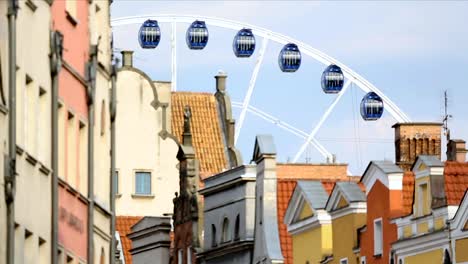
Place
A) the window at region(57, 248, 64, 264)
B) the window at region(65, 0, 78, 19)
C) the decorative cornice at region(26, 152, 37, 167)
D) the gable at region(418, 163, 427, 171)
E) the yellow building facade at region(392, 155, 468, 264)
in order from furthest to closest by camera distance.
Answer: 1. the gable at region(418, 163, 427, 171)
2. the yellow building facade at region(392, 155, 468, 264)
3. the window at region(65, 0, 78, 19)
4. the window at region(57, 248, 64, 264)
5. the decorative cornice at region(26, 152, 37, 167)

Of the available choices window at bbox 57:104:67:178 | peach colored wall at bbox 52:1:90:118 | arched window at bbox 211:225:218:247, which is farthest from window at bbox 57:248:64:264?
arched window at bbox 211:225:218:247

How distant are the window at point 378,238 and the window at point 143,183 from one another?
32041mm

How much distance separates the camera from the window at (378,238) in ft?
190

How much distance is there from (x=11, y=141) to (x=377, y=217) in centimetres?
2376

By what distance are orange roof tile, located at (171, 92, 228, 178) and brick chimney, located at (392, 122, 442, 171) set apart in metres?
24.9

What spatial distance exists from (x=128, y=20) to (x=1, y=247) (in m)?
70.8

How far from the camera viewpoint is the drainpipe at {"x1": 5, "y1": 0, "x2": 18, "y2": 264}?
35.0 meters

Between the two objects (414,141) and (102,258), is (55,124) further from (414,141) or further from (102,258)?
(414,141)

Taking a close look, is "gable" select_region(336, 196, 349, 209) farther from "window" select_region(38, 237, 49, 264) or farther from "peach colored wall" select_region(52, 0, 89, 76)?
"window" select_region(38, 237, 49, 264)

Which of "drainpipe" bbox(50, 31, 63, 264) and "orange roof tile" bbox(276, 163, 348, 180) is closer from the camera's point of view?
"drainpipe" bbox(50, 31, 63, 264)

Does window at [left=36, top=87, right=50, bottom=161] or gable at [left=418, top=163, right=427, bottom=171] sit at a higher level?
window at [left=36, top=87, right=50, bottom=161]

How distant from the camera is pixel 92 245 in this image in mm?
44469

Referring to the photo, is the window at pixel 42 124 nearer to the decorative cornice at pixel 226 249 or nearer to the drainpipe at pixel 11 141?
the drainpipe at pixel 11 141

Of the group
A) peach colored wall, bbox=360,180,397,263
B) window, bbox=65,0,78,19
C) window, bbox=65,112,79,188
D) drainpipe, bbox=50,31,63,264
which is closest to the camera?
drainpipe, bbox=50,31,63,264
